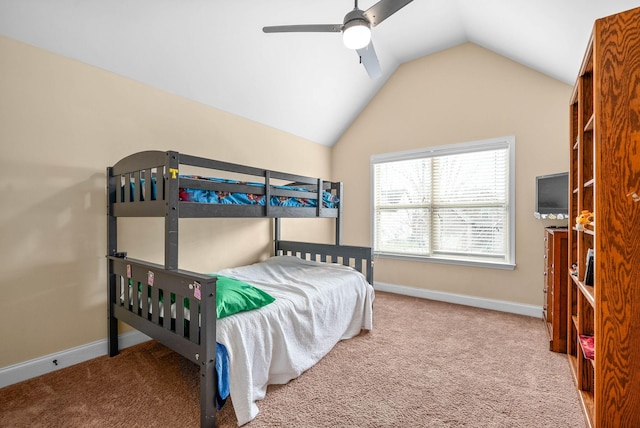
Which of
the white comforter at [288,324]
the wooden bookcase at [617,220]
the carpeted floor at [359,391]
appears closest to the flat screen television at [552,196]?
the carpeted floor at [359,391]

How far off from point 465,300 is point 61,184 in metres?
4.05

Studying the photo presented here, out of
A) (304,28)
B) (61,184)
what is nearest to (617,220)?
(304,28)

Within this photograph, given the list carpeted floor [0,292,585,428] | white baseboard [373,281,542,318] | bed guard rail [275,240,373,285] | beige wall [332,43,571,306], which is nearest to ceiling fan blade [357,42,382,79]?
bed guard rail [275,240,373,285]

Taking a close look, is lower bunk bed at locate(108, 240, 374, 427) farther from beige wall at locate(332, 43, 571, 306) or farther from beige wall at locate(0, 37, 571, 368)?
beige wall at locate(332, 43, 571, 306)

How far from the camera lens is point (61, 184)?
6.76 ft

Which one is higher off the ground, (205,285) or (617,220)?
(617,220)

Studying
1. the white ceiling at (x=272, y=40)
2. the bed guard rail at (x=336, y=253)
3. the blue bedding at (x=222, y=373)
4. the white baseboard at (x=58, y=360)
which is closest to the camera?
the blue bedding at (x=222, y=373)

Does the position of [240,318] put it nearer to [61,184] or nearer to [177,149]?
[61,184]

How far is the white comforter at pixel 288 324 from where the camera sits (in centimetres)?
160

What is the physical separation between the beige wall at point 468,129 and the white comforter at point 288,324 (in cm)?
150

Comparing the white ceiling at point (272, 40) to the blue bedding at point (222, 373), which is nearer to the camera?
the blue bedding at point (222, 373)

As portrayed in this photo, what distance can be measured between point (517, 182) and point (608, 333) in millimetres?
2349

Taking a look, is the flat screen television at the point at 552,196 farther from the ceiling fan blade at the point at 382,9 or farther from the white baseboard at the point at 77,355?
the ceiling fan blade at the point at 382,9

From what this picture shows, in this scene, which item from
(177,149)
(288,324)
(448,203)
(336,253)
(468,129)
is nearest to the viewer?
(288,324)
